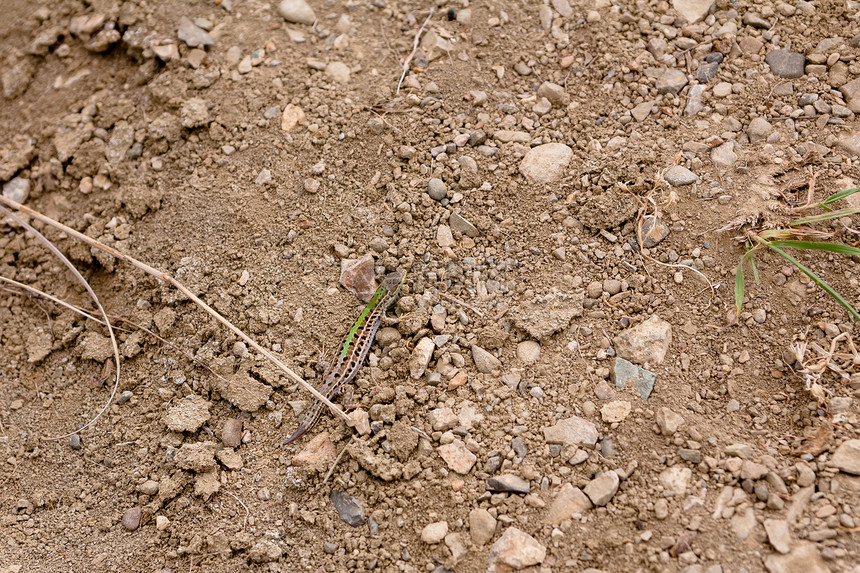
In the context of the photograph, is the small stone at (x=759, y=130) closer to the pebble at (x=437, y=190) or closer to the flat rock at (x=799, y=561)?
the pebble at (x=437, y=190)

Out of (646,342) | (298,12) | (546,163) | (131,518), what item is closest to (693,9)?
(546,163)

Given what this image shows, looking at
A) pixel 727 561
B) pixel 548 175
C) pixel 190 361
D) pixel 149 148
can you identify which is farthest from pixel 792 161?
pixel 149 148

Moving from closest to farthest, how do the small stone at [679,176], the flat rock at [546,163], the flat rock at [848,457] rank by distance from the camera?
the flat rock at [848,457] → the small stone at [679,176] → the flat rock at [546,163]

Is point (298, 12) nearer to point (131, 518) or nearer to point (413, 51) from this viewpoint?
point (413, 51)

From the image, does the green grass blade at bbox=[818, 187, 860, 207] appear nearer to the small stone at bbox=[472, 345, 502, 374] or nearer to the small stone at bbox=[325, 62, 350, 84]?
the small stone at bbox=[472, 345, 502, 374]

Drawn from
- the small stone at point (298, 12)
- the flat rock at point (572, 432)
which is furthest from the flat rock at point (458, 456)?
the small stone at point (298, 12)

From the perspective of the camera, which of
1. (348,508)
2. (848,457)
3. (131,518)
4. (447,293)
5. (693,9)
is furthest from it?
(693,9)

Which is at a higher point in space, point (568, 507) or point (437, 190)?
point (437, 190)
